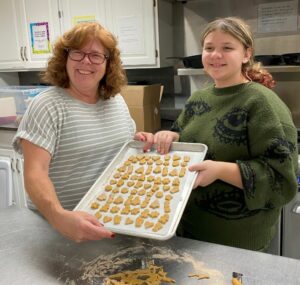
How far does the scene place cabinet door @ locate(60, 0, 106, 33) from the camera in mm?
2607

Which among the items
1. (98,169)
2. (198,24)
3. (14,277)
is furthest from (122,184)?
(198,24)

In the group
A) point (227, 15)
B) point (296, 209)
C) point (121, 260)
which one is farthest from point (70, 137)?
point (227, 15)

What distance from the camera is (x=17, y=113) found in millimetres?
2939

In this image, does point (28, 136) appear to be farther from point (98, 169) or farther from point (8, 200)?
point (8, 200)

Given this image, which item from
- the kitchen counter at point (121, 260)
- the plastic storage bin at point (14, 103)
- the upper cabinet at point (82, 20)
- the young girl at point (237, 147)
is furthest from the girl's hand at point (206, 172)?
the plastic storage bin at point (14, 103)

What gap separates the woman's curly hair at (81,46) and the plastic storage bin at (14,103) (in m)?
1.65

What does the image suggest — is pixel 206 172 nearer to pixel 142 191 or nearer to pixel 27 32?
pixel 142 191

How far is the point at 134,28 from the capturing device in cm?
252

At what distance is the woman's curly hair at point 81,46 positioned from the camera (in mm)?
1149

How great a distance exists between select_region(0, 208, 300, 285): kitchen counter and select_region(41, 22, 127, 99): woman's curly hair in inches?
20.2

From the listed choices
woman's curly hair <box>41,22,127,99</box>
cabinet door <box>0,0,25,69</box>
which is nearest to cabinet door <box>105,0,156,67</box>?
cabinet door <box>0,0,25,69</box>

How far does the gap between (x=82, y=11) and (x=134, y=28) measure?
1.51 feet

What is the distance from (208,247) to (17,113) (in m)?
2.35

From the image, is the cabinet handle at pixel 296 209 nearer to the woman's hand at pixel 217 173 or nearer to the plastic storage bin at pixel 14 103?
the woman's hand at pixel 217 173
